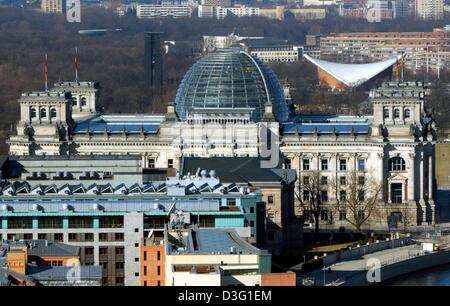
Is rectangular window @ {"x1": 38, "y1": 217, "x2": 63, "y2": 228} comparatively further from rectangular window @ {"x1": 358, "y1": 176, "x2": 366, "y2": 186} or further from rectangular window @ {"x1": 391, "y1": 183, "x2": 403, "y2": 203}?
rectangular window @ {"x1": 391, "y1": 183, "x2": 403, "y2": 203}

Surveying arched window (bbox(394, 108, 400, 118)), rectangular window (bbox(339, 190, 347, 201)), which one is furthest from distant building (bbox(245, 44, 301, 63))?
rectangular window (bbox(339, 190, 347, 201))

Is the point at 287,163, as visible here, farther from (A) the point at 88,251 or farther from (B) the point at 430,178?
(A) the point at 88,251

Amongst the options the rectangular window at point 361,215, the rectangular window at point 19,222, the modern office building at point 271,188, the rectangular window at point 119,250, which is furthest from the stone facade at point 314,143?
the rectangular window at point 119,250

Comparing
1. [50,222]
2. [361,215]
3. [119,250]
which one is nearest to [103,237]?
[119,250]

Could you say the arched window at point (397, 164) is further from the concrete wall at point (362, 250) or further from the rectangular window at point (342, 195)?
the concrete wall at point (362, 250)

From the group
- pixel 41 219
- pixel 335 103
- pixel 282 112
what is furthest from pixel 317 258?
pixel 335 103
